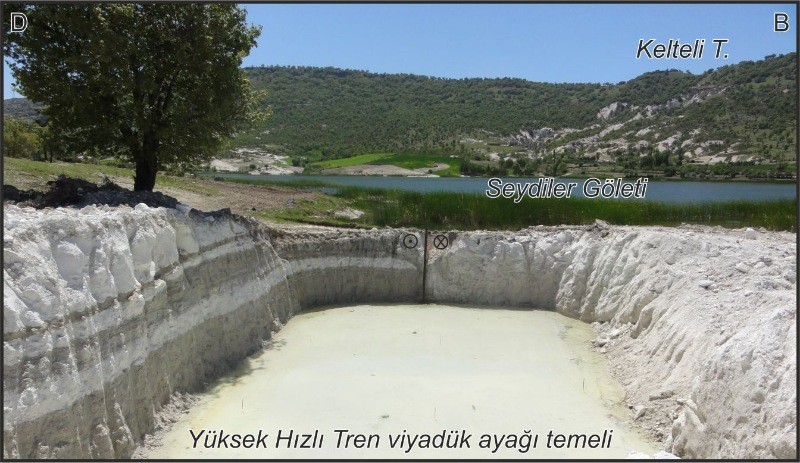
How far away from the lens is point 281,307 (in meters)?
12.4

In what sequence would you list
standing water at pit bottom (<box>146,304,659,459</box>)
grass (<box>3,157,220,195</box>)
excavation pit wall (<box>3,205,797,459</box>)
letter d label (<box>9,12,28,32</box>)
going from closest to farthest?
excavation pit wall (<box>3,205,797,459</box>), standing water at pit bottom (<box>146,304,659,459</box>), letter d label (<box>9,12,28,32</box>), grass (<box>3,157,220,195</box>)

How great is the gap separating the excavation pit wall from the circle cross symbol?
3.34ft

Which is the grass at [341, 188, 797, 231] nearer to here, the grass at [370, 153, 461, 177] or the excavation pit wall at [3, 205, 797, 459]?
the excavation pit wall at [3, 205, 797, 459]

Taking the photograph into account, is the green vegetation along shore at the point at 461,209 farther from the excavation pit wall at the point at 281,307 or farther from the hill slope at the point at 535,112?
the hill slope at the point at 535,112

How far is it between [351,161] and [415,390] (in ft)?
159

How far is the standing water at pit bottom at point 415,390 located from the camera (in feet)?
22.9

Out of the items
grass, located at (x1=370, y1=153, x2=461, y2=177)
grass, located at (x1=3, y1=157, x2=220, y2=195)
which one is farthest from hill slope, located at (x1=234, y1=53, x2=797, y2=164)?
grass, located at (x1=3, y1=157, x2=220, y2=195)

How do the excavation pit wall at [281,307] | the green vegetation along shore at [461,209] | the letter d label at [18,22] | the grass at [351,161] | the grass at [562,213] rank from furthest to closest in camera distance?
the grass at [351,161]
the grass at [562,213]
the green vegetation along shore at [461,209]
the letter d label at [18,22]
the excavation pit wall at [281,307]

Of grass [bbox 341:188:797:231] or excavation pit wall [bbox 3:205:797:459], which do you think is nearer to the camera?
excavation pit wall [bbox 3:205:797:459]

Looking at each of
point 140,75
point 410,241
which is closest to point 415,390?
point 410,241

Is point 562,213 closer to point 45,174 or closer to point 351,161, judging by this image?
point 45,174

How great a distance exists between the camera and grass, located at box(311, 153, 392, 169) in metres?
54.1

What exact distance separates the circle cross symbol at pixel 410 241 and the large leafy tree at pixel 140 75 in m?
5.40

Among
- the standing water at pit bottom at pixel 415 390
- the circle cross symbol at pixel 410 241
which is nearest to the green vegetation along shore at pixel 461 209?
the circle cross symbol at pixel 410 241
